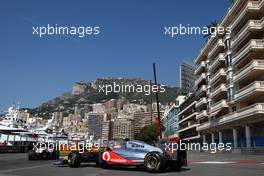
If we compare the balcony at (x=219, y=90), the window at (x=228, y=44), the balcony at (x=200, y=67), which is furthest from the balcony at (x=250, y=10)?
the balcony at (x=200, y=67)

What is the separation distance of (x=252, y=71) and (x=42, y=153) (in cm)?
2895

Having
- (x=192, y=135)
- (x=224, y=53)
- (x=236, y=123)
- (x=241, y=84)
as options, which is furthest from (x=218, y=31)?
(x=192, y=135)

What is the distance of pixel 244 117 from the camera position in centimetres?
4450

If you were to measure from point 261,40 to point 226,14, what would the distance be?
11.5 m

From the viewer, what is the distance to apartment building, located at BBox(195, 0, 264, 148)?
43.9 meters

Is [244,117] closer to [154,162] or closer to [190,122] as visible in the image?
[154,162]

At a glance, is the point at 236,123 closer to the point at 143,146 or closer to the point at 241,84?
the point at 241,84

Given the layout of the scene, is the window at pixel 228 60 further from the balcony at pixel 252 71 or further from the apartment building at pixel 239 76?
the balcony at pixel 252 71

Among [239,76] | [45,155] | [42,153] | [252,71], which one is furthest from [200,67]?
[42,153]

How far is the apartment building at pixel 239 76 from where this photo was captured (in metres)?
43.9

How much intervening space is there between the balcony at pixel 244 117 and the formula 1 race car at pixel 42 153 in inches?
964

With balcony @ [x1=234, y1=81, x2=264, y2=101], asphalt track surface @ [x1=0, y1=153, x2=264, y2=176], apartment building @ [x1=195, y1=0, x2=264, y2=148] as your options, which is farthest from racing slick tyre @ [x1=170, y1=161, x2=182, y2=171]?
balcony @ [x1=234, y1=81, x2=264, y2=101]

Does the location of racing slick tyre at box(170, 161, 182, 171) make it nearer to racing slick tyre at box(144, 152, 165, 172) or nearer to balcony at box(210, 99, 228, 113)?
racing slick tyre at box(144, 152, 165, 172)

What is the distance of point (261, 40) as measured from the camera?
43969 millimetres
